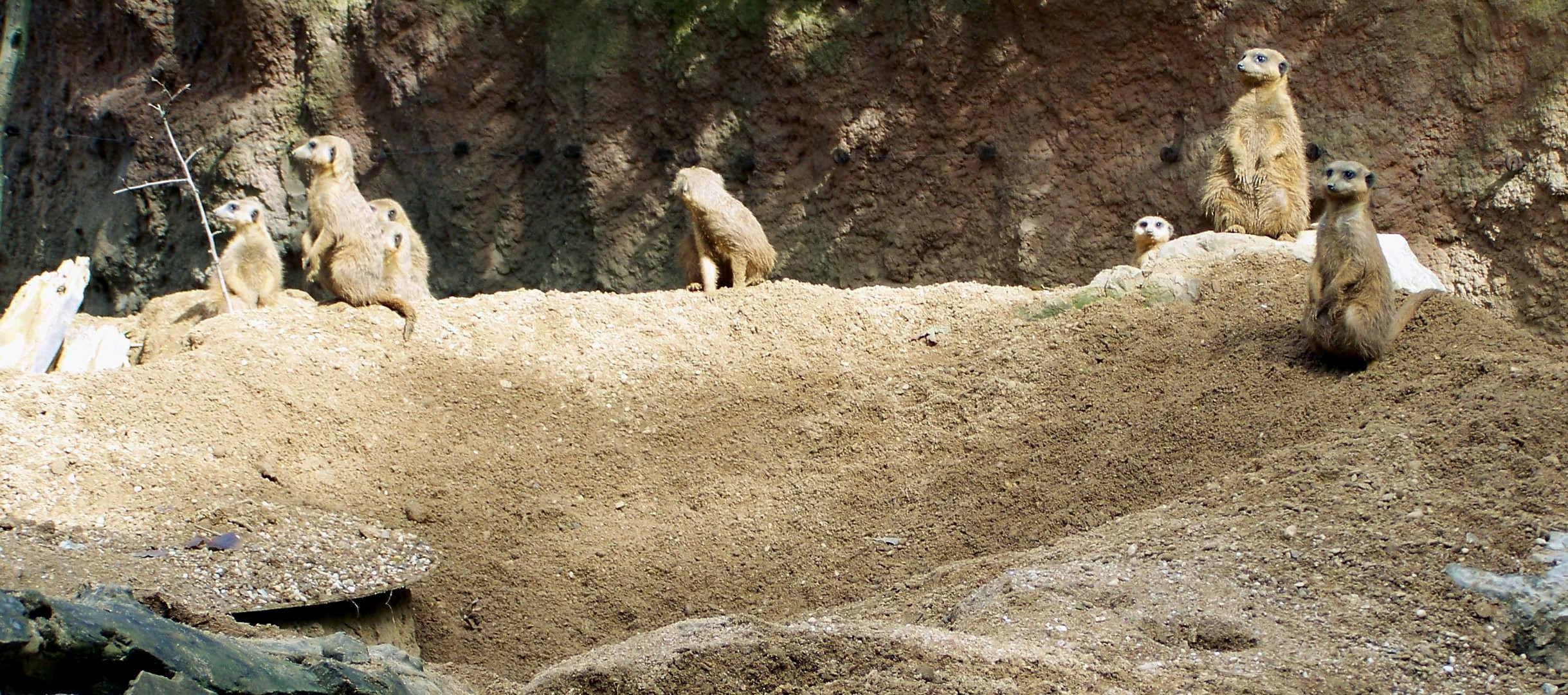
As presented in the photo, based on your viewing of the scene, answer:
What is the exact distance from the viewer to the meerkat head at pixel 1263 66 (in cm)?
800

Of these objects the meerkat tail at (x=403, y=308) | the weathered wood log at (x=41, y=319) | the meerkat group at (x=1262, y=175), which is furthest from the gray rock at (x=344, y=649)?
the weathered wood log at (x=41, y=319)

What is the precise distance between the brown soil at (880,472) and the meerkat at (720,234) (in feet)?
1.43

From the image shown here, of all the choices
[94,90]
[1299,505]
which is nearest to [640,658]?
[1299,505]

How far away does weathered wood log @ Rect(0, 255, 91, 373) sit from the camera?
8258 millimetres

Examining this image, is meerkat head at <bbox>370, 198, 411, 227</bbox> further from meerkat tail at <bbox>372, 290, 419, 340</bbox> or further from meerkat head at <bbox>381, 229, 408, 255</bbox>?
meerkat tail at <bbox>372, 290, 419, 340</bbox>

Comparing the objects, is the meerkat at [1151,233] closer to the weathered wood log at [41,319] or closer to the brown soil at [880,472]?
the brown soil at [880,472]

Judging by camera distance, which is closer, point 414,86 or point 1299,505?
point 1299,505

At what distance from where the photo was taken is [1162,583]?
13.9 feet

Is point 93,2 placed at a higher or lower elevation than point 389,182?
higher

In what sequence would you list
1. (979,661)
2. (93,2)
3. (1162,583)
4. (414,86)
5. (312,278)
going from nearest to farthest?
(979,661)
(1162,583)
(312,278)
(414,86)
(93,2)

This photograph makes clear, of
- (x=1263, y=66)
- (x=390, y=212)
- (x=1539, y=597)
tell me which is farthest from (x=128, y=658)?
(x=1263, y=66)

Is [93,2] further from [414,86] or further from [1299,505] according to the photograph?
[1299,505]

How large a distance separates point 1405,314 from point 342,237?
225 inches

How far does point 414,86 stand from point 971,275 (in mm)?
4837
